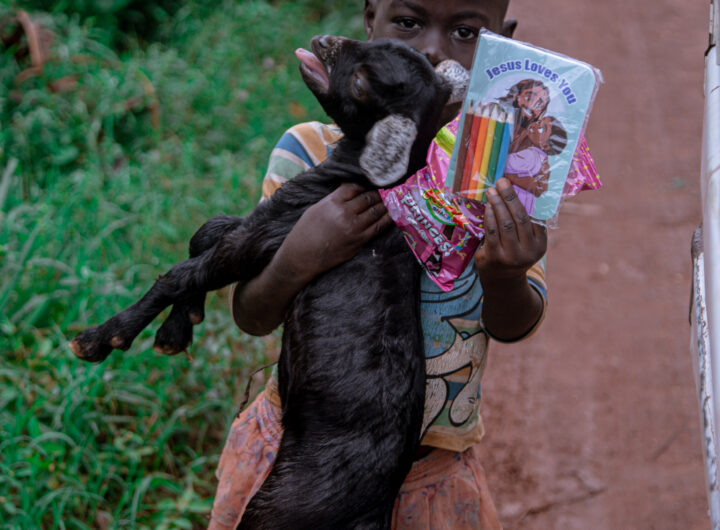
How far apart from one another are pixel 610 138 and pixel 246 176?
3027 millimetres

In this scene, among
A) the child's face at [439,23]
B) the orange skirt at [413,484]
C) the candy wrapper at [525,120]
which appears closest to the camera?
the candy wrapper at [525,120]

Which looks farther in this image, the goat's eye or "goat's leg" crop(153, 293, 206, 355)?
"goat's leg" crop(153, 293, 206, 355)

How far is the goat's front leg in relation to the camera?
2.20 metres

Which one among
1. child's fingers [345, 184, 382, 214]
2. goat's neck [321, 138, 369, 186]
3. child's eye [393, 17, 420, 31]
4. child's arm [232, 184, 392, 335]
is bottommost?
child's arm [232, 184, 392, 335]

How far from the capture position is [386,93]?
74.2 inches

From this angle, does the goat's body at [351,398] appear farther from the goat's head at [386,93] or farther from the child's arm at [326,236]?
the goat's head at [386,93]

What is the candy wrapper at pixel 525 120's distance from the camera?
1632 millimetres

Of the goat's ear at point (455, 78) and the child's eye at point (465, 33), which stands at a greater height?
the child's eye at point (465, 33)

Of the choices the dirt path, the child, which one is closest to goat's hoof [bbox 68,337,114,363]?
the child

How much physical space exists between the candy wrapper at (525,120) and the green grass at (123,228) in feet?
6.70

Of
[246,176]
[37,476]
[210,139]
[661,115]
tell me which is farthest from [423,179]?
[661,115]

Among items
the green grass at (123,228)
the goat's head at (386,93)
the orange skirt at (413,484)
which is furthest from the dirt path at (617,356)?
the goat's head at (386,93)

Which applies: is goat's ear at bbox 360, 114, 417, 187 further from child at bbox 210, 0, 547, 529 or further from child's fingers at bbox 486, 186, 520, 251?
child's fingers at bbox 486, 186, 520, 251

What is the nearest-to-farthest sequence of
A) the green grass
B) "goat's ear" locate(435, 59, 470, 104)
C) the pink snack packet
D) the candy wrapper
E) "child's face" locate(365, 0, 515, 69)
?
the candy wrapper
the pink snack packet
"goat's ear" locate(435, 59, 470, 104)
"child's face" locate(365, 0, 515, 69)
the green grass
